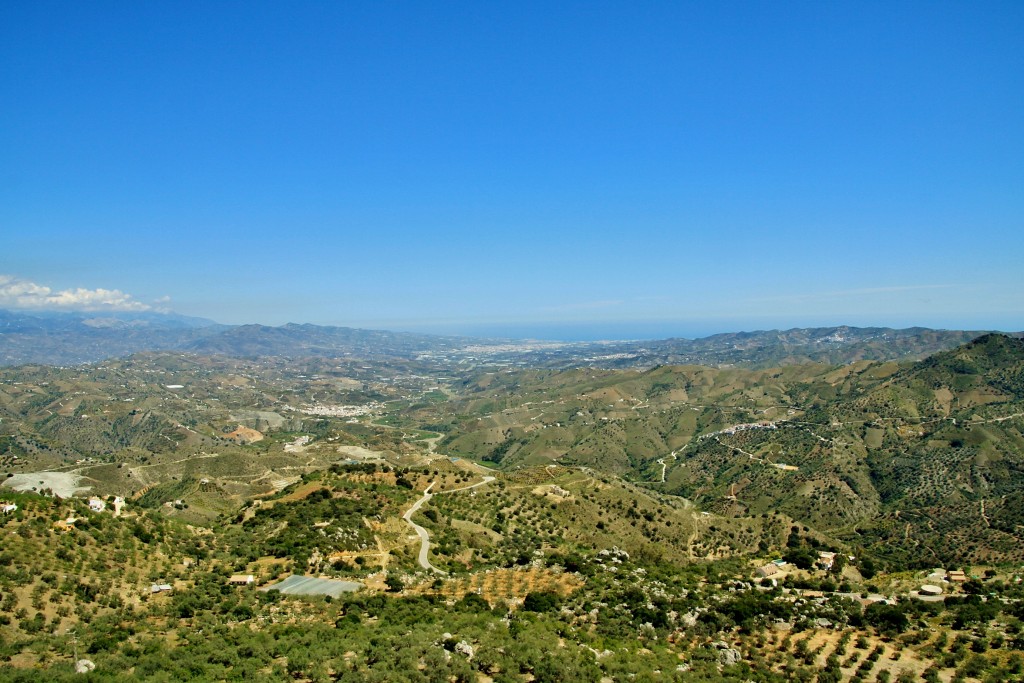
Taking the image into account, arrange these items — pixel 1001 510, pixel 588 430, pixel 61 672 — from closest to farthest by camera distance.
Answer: pixel 61 672 → pixel 1001 510 → pixel 588 430

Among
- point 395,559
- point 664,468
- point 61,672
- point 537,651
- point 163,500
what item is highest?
point 61,672

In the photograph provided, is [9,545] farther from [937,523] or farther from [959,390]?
[959,390]

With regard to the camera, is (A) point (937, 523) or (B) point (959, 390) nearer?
(A) point (937, 523)

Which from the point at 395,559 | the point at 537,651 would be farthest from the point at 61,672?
the point at 395,559

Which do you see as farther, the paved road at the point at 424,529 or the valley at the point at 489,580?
the paved road at the point at 424,529

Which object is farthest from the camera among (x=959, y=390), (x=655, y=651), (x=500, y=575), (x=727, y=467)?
(x=959, y=390)

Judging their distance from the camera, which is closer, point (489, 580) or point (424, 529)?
point (489, 580)

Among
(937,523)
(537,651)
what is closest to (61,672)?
(537,651)

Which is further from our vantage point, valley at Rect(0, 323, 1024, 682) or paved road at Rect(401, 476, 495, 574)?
Answer: paved road at Rect(401, 476, 495, 574)

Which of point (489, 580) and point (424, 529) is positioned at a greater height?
point (489, 580)

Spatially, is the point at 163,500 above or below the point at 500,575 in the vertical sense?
below
